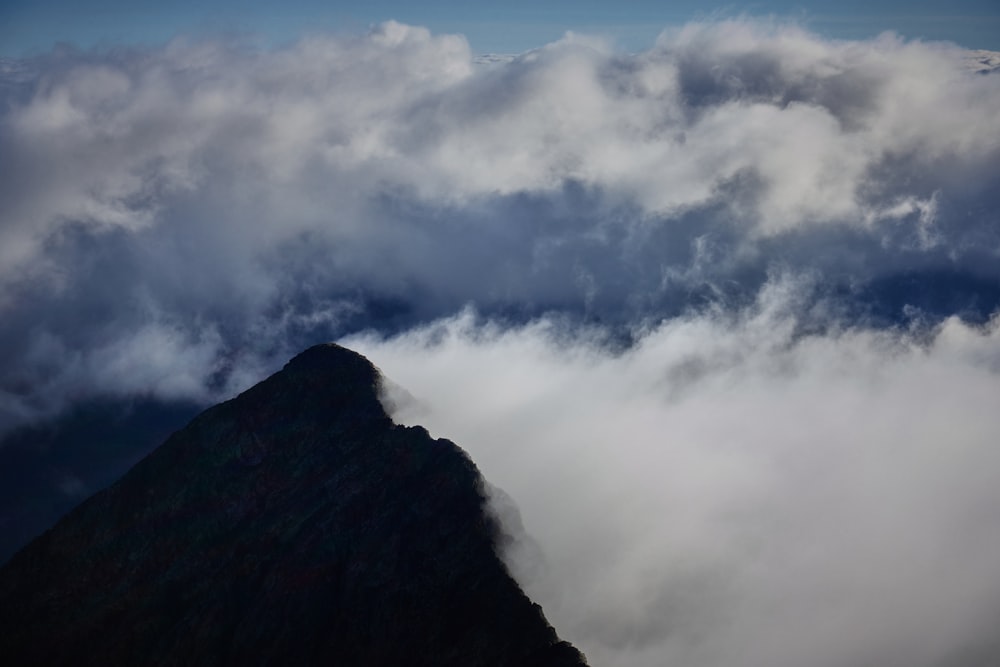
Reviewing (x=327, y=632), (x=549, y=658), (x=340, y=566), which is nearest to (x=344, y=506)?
(x=340, y=566)

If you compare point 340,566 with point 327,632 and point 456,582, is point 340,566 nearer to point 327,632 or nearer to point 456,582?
point 327,632

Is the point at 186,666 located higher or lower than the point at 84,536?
lower

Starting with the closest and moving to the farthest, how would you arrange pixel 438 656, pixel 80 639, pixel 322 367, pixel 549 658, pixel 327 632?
pixel 549 658, pixel 438 656, pixel 327 632, pixel 80 639, pixel 322 367

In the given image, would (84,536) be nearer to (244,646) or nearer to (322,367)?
(244,646)

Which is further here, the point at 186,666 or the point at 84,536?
the point at 84,536

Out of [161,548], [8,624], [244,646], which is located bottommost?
[244,646]

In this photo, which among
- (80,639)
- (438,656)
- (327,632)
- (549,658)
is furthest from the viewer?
(80,639)
